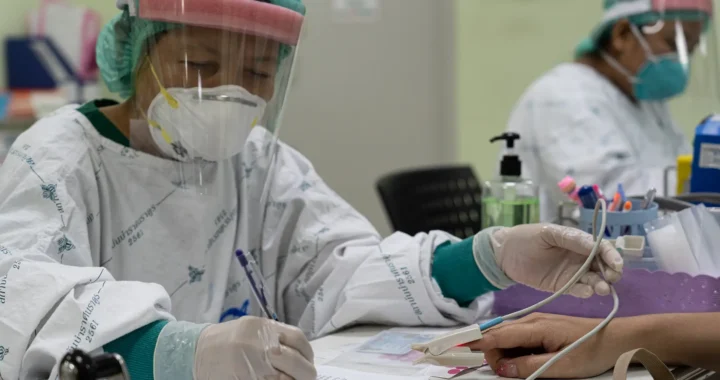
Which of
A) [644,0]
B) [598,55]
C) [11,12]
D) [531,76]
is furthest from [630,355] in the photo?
[11,12]

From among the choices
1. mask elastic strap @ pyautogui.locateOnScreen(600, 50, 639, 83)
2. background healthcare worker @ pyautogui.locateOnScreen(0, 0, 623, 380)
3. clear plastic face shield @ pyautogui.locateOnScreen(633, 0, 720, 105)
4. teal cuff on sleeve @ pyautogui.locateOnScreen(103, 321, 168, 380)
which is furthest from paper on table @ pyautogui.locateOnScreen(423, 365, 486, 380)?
mask elastic strap @ pyautogui.locateOnScreen(600, 50, 639, 83)

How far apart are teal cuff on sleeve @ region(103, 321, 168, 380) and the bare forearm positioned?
1.79 ft

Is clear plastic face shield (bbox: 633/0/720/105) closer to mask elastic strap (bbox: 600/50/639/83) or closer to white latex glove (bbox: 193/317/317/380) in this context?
mask elastic strap (bbox: 600/50/639/83)

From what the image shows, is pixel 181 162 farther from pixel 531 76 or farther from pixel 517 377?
pixel 531 76

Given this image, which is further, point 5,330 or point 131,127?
point 131,127

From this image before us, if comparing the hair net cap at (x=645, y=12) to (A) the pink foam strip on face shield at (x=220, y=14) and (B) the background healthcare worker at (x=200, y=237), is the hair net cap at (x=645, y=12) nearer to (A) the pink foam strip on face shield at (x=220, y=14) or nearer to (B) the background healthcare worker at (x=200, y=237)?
(B) the background healthcare worker at (x=200, y=237)

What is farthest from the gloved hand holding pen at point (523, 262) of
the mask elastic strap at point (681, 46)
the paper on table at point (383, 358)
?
the mask elastic strap at point (681, 46)

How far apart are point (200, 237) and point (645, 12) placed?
4.52ft

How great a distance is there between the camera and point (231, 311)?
128 centimetres

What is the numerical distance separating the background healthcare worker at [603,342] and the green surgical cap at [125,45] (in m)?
0.48

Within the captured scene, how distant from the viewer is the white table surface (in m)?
0.93

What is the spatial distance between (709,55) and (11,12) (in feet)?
8.32

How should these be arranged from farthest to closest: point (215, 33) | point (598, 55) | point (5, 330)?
point (598, 55) → point (215, 33) → point (5, 330)

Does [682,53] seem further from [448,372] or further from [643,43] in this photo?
[448,372]
